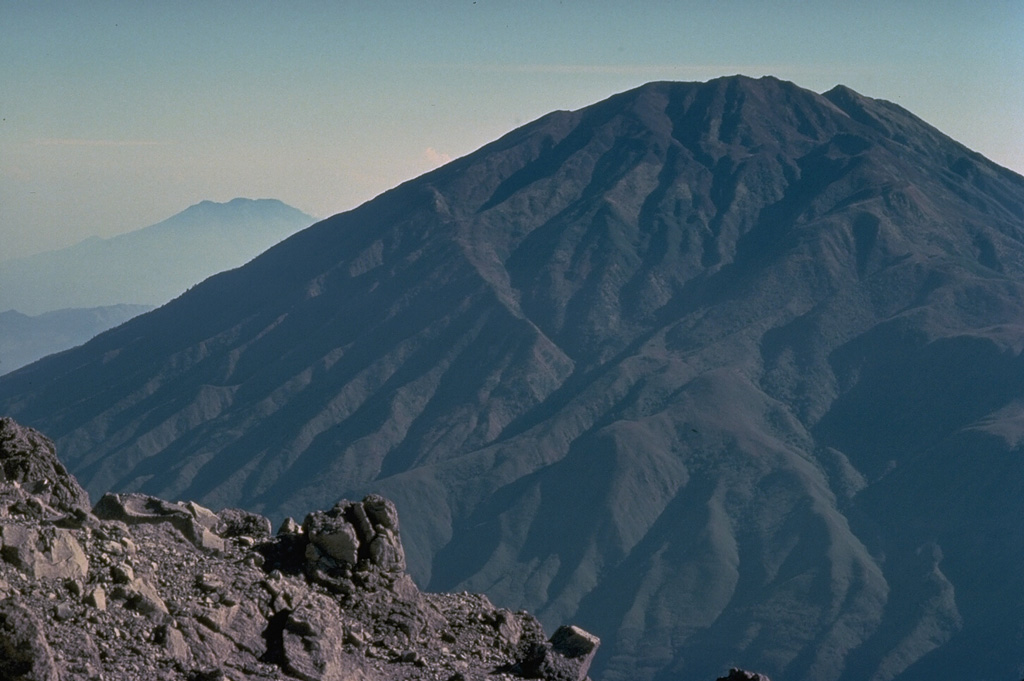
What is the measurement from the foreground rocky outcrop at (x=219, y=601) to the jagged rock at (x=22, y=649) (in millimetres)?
17

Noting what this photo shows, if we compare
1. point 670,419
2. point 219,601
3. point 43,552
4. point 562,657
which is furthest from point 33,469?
point 670,419

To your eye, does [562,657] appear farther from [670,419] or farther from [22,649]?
[670,419]

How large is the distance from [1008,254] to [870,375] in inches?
1401

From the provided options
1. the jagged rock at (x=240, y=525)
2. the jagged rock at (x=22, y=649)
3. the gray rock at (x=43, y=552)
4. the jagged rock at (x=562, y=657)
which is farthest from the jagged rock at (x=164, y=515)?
the jagged rock at (x=22, y=649)

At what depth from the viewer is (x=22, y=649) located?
17.2 meters

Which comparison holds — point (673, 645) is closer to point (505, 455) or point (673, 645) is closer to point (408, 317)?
point (505, 455)

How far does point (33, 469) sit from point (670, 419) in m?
129

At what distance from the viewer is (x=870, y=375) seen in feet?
532

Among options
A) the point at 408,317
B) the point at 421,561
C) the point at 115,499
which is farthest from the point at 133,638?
the point at 408,317

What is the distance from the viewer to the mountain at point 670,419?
126 metres

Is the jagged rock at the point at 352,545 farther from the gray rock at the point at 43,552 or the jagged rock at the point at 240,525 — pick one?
the gray rock at the point at 43,552

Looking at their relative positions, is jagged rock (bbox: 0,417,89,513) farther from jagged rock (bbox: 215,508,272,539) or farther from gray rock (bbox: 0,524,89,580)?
jagged rock (bbox: 215,508,272,539)

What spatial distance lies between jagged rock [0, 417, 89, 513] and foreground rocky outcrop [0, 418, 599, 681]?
0.02 meters

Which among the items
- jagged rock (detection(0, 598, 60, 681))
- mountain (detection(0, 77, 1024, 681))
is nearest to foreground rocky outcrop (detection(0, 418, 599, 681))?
jagged rock (detection(0, 598, 60, 681))
